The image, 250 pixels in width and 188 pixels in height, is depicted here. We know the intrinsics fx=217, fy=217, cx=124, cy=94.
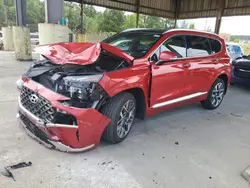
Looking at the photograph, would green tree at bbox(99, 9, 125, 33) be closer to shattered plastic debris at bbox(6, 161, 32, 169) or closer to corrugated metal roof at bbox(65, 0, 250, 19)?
corrugated metal roof at bbox(65, 0, 250, 19)

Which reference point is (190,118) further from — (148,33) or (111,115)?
(111,115)

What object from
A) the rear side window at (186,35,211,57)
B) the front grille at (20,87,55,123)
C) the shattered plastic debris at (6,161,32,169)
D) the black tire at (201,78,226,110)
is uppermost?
the rear side window at (186,35,211,57)

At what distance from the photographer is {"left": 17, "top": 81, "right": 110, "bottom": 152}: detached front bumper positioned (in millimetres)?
2369

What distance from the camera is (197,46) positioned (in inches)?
161

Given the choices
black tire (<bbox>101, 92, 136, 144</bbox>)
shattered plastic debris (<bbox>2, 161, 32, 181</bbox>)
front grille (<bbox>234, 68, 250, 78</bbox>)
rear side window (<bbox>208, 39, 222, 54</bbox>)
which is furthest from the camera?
front grille (<bbox>234, 68, 250, 78</bbox>)

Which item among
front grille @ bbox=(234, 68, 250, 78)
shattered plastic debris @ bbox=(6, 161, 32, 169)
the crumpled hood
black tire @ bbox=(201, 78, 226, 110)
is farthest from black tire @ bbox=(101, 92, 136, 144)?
front grille @ bbox=(234, 68, 250, 78)

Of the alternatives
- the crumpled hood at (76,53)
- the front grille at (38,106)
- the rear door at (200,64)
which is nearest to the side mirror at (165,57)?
the crumpled hood at (76,53)

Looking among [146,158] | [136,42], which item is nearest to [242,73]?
[136,42]

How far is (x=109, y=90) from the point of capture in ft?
8.45

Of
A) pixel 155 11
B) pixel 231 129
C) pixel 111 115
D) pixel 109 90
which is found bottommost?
pixel 231 129

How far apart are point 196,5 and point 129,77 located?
16705 millimetres

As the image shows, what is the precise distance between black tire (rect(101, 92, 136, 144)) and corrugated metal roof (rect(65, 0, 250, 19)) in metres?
12.8

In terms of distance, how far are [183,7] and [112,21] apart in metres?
13.1

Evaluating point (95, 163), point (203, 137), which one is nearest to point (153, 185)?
point (95, 163)
